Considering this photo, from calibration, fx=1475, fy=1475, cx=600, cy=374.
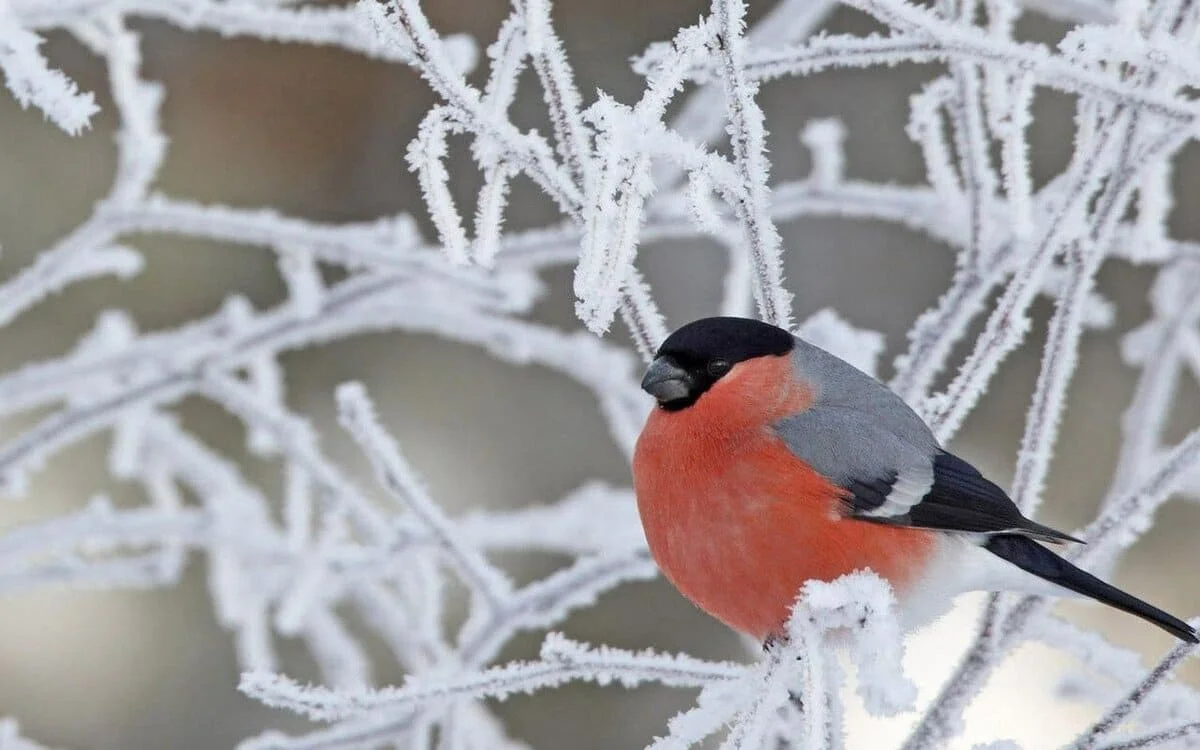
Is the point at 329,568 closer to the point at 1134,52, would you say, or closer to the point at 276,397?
the point at 276,397

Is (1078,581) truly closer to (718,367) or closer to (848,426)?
(848,426)

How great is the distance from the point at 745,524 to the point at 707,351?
0.26 m

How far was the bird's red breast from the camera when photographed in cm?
184

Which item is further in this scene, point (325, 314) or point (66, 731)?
point (66, 731)

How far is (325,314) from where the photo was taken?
226 centimetres

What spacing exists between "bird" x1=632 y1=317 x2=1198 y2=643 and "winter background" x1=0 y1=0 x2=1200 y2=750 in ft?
0.26

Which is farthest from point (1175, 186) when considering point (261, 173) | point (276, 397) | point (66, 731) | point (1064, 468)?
point (66, 731)

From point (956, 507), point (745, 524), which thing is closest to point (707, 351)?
point (745, 524)

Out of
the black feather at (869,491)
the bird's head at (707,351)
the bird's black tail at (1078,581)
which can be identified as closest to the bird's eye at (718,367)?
the bird's head at (707,351)

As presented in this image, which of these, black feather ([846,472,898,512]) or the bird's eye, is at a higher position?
the bird's eye

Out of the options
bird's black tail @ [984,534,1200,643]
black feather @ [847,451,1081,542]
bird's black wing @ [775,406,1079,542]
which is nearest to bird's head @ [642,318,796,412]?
bird's black wing @ [775,406,1079,542]

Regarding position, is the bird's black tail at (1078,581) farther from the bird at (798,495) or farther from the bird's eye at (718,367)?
the bird's eye at (718,367)

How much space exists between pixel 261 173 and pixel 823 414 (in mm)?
2941

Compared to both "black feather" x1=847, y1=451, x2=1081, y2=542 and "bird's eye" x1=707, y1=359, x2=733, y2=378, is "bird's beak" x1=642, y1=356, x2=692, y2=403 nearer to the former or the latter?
"bird's eye" x1=707, y1=359, x2=733, y2=378
